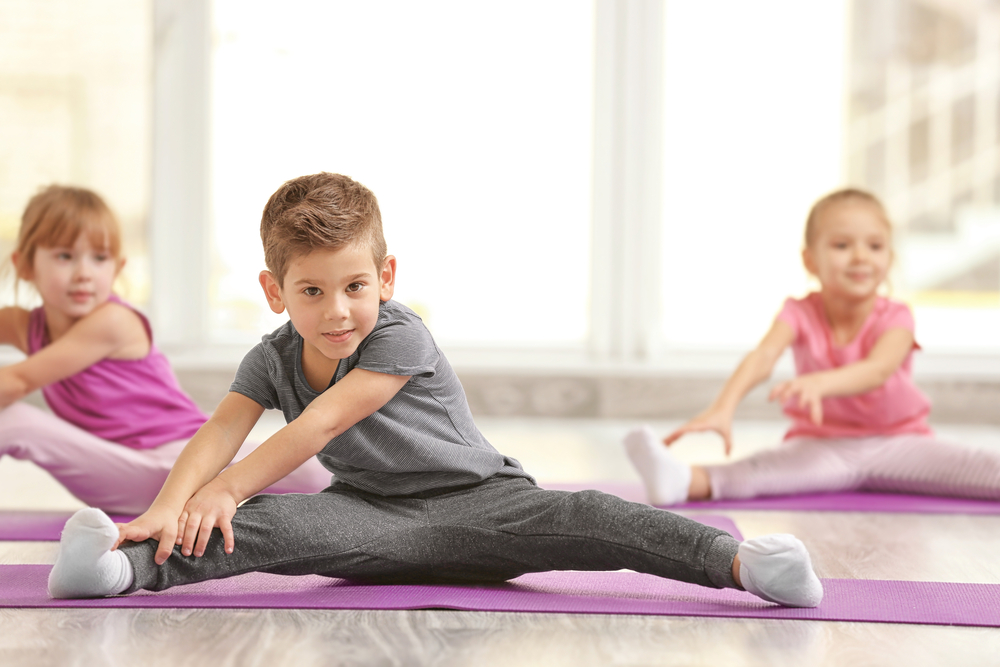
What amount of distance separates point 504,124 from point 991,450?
2079 millimetres

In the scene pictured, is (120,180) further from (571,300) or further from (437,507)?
(437,507)

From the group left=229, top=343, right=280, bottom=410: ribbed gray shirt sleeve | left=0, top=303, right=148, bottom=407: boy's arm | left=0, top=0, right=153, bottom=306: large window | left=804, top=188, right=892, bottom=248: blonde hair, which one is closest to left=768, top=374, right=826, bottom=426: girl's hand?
left=804, top=188, right=892, bottom=248: blonde hair

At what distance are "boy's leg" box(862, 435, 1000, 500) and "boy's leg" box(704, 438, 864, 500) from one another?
35 millimetres

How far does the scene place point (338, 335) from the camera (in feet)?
3.57

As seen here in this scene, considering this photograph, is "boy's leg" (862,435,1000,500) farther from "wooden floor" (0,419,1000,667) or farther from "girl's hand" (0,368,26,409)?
"girl's hand" (0,368,26,409)

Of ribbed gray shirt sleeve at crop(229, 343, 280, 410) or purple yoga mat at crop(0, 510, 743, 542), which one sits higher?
ribbed gray shirt sleeve at crop(229, 343, 280, 410)

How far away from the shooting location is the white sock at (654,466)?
66.1 inches

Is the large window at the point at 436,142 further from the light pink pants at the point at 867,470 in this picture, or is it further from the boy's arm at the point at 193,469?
the boy's arm at the point at 193,469

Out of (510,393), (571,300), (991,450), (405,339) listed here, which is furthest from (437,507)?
(571,300)

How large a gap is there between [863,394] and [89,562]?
4.73ft

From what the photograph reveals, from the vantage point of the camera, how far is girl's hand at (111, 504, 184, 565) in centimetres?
102

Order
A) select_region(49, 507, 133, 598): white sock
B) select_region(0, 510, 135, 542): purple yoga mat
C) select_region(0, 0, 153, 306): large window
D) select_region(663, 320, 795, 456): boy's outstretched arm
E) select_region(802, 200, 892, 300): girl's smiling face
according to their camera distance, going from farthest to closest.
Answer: select_region(0, 0, 153, 306): large window, select_region(802, 200, 892, 300): girl's smiling face, select_region(663, 320, 795, 456): boy's outstretched arm, select_region(0, 510, 135, 542): purple yoga mat, select_region(49, 507, 133, 598): white sock

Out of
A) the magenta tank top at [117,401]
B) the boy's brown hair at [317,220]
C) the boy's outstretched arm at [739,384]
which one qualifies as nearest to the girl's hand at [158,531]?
the boy's brown hair at [317,220]

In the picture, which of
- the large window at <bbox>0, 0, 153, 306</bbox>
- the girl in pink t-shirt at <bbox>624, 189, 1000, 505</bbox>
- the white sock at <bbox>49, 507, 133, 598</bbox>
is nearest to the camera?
the white sock at <bbox>49, 507, 133, 598</bbox>
